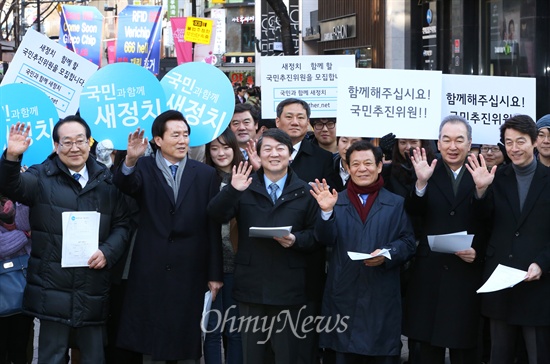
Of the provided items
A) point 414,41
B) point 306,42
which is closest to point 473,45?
point 414,41

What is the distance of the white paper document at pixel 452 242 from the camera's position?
20.1 ft

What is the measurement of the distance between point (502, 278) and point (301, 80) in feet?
10.4

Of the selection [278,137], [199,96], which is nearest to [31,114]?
[199,96]

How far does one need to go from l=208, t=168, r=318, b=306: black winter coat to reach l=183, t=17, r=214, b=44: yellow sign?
1614 centimetres

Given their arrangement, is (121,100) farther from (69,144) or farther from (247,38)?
(247,38)

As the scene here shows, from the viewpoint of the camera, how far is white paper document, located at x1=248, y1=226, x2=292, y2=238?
234 inches

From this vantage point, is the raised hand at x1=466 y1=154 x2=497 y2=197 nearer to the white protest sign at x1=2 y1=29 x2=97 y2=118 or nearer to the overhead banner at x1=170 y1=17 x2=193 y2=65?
the white protest sign at x1=2 y1=29 x2=97 y2=118

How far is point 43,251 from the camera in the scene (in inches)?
243

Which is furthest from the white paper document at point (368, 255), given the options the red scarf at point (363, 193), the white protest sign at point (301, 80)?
the white protest sign at point (301, 80)

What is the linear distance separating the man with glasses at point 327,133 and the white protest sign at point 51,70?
2052 millimetres

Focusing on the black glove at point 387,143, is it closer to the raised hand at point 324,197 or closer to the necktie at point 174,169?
the raised hand at point 324,197

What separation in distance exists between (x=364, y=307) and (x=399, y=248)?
0.47m

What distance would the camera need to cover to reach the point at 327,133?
812 cm

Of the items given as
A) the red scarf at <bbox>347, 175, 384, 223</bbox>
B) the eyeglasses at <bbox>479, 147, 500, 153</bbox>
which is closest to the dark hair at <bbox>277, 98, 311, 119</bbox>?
the red scarf at <bbox>347, 175, 384, 223</bbox>
